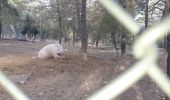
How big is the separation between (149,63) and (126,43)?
598 inches

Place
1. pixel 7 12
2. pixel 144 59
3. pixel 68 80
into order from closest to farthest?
pixel 144 59
pixel 68 80
pixel 7 12

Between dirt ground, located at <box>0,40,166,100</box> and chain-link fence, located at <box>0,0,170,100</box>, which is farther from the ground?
chain-link fence, located at <box>0,0,170,100</box>

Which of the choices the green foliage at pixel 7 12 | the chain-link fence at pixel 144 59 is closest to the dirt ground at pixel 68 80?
the chain-link fence at pixel 144 59

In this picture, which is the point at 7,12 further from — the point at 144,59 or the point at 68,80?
the point at 144,59

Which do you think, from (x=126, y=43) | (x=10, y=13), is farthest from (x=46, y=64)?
(x=10, y=13)

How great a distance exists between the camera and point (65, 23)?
3866 cm

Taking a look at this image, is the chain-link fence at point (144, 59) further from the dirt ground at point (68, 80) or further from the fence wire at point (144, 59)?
the dirt ground at point (68, 80)

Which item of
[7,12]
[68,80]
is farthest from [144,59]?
[7,12]

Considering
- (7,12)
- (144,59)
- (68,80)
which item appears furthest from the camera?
(7,12)

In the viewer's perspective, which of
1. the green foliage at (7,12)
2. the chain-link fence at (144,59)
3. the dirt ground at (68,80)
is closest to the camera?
the chain-link fence at (144,59)

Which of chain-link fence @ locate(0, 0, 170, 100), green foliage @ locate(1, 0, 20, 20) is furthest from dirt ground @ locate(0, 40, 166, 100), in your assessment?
green foliage @ locate(1, 0, 20, 20)

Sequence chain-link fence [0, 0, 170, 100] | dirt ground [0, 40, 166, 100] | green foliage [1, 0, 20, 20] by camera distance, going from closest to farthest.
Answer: chain-link fence [0, 0, 170, 100] → dirt ground [0, 40, 166, 100] → green foliage [1, 0, 20, 20]

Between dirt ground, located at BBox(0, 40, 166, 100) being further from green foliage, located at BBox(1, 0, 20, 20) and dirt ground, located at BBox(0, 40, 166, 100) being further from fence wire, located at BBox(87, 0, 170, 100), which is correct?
green foliage, located at BBox(1, 0, 20, 20)

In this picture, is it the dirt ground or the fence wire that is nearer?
the fence wire
